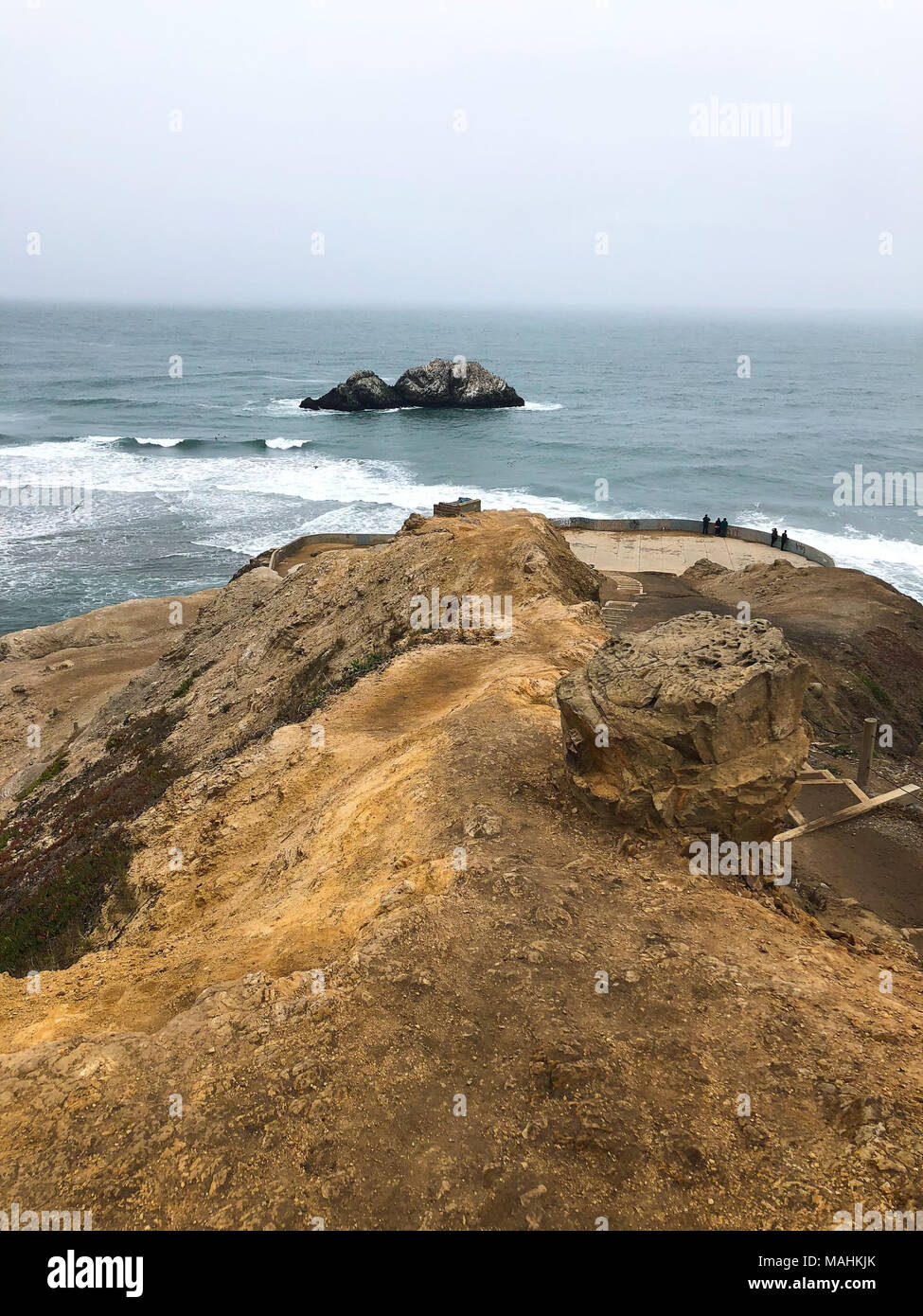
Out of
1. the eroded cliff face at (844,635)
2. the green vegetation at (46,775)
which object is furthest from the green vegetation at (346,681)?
the eroded cliff face at (844,635)

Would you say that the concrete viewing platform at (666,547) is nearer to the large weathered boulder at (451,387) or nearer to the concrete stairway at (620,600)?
the concrete stairway at (620,600)

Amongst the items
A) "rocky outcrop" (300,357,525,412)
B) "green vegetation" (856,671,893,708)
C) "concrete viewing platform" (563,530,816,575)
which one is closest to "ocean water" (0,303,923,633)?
"rocky outcrop" (300,357,525,412)

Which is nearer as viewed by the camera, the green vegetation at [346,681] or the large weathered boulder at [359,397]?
the green vegetation at [346,681]

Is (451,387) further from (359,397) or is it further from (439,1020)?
(439,1020)

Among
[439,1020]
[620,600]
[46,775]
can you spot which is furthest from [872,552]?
[439,1020]

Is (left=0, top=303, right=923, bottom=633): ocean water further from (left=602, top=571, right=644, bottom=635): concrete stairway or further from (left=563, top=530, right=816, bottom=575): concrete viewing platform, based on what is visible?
(left=602, top=571, right=644, bottom=635): concrete stairway
